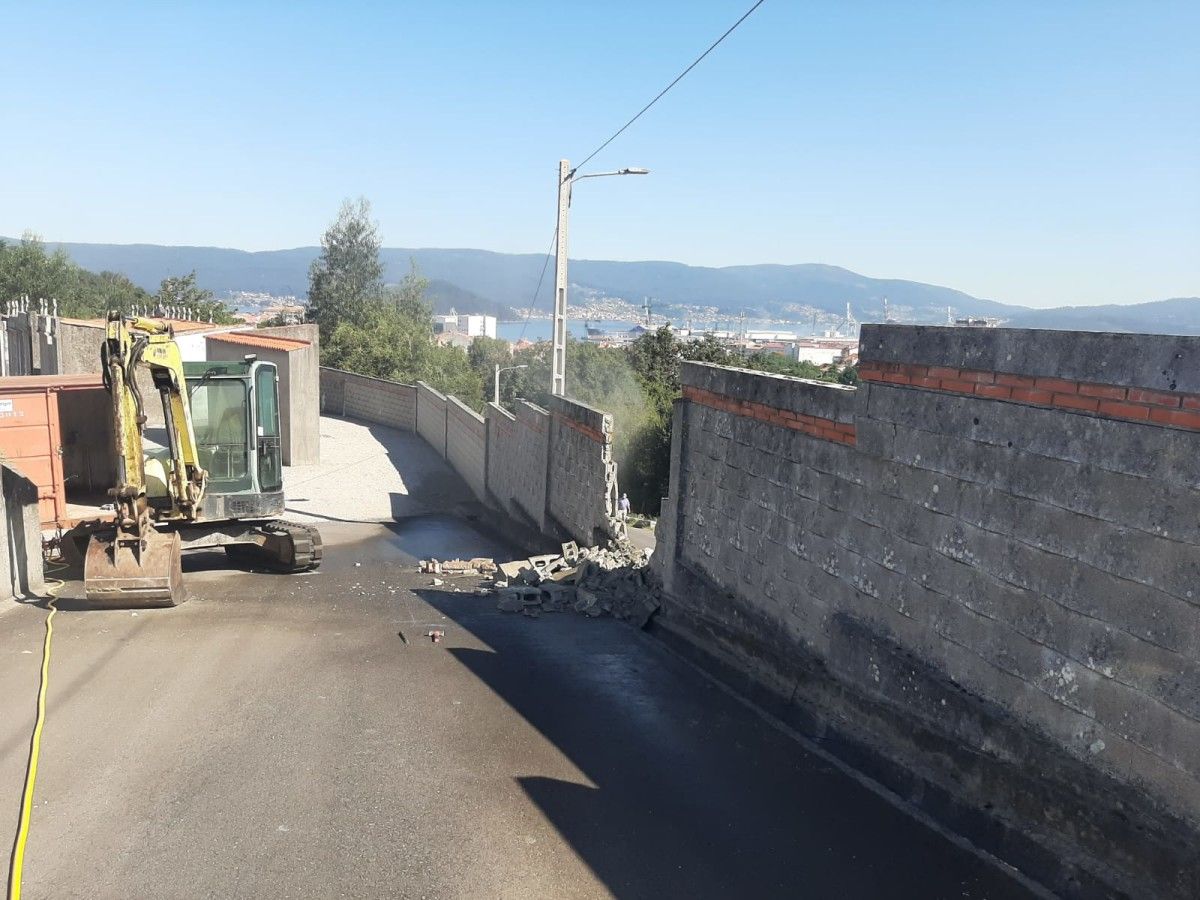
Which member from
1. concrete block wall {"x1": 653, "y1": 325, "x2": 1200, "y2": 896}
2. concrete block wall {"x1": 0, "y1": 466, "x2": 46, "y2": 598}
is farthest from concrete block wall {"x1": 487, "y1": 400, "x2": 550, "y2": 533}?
concrete block wall {"x1": 653, "y1": 325, "x2": 1200, "y2": 896}

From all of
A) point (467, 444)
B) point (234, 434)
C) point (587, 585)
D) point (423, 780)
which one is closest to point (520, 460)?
point (467, 444)

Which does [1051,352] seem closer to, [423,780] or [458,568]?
[423,780]

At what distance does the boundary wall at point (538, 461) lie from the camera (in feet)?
46.2

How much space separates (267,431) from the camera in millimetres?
13555

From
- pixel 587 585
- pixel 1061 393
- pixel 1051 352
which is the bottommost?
pixel 587 585

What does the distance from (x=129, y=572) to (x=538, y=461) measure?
26.4ft

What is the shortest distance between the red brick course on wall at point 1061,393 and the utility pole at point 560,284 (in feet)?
37.3

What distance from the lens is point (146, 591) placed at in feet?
35.9

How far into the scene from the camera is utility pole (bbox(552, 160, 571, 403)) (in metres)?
17.4

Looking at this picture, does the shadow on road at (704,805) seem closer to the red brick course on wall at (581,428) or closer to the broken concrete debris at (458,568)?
the red brick course on wall at (581,428)

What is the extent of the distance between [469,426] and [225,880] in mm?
20617

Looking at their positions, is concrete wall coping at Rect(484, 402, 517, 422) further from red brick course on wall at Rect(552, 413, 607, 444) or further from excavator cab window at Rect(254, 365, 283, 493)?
excavator cab window at Rect(254, 365, 283, 493)

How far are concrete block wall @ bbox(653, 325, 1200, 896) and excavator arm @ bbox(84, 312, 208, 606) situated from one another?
7.02 meters

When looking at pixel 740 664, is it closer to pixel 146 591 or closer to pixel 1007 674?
pixel 1007 674
